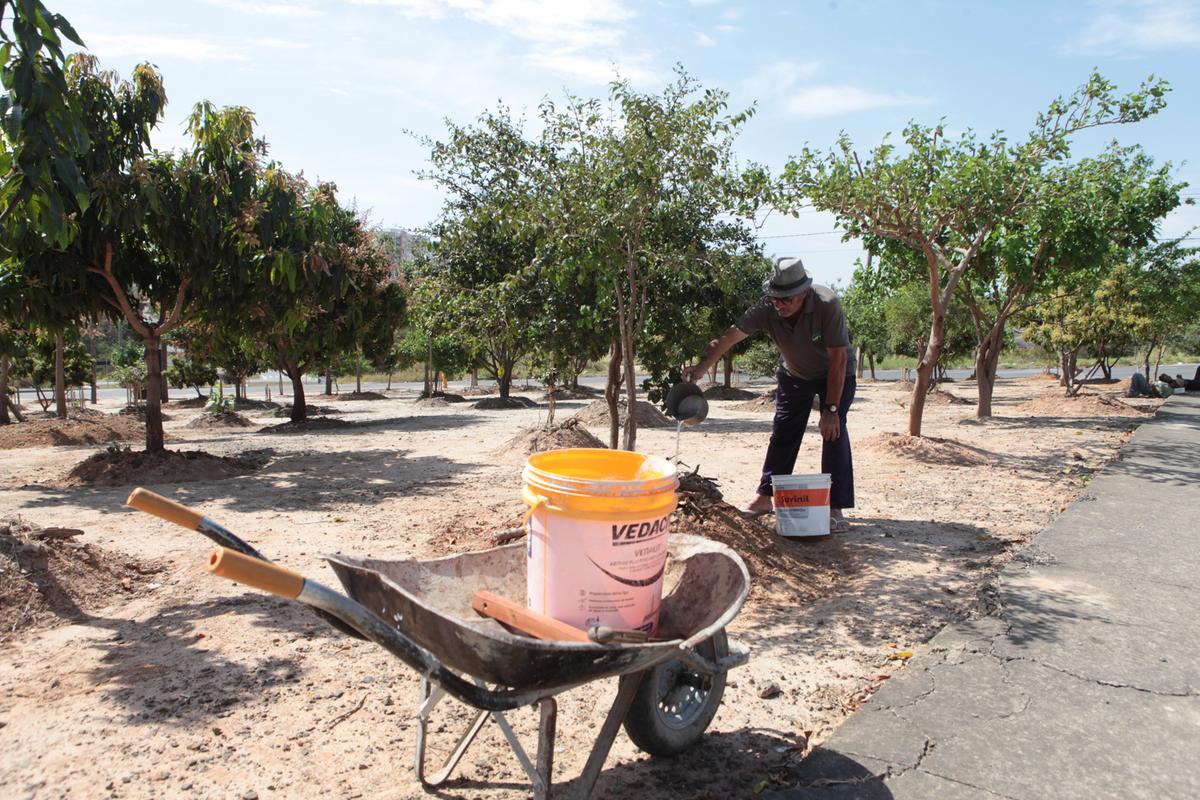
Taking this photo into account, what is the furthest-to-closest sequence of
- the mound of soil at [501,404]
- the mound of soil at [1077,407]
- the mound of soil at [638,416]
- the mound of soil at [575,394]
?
1. the mound of soil at [575,394]
2. the mound of soil at [501,404]
3. the mound of soil at [1077,407]
4. the mound of soil at [638,416]

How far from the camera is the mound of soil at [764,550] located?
4.66 m

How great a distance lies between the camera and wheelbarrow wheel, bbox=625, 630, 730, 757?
2.61 metres

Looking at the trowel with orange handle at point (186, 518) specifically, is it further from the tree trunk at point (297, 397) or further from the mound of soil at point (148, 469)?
A: the tree trunk at point (297, 397)

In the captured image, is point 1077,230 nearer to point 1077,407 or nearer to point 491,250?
point 1077,407

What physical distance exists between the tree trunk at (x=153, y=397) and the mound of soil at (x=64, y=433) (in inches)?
191

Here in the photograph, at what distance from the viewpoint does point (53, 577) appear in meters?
4.33

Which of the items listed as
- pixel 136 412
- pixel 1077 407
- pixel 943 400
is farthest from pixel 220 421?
pixel 1077 407

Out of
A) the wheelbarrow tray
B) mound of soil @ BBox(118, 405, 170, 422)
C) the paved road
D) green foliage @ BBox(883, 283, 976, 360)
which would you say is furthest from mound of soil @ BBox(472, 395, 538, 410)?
the wheelbarrow tray

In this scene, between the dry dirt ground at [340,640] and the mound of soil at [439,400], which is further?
the mound of soil at [439,400]

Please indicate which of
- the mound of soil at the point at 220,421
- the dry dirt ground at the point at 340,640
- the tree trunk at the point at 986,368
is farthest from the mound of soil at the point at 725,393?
the dry dirt ground at the point at 340,640

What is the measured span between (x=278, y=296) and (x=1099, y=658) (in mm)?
9229

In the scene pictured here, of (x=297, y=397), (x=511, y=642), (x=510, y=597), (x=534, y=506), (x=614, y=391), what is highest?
(x=614, y=391)

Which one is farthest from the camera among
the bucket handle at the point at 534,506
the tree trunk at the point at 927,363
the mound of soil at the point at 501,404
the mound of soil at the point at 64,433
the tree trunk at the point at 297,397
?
the mound of soil at the point at 501,404

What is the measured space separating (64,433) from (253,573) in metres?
14.9
